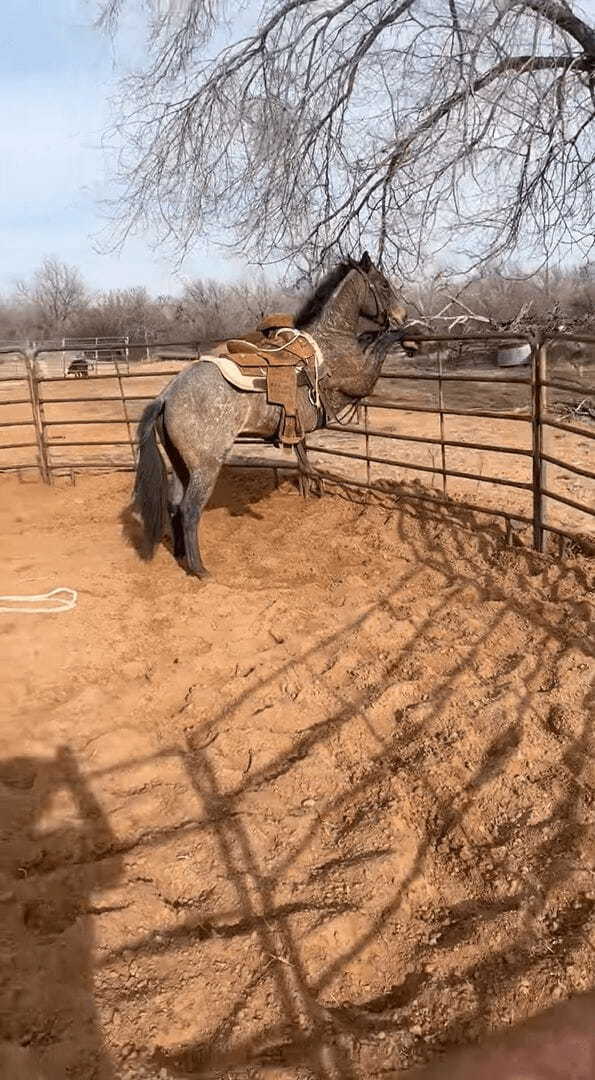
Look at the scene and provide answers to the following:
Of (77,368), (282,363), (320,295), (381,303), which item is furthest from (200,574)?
(77,368)

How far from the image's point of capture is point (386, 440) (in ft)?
30.2

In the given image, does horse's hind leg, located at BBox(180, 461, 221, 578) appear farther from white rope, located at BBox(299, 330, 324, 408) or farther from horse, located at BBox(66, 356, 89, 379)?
horse, located at BBox(66, 356, 89, 379)

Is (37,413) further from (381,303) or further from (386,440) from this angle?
(386,440)

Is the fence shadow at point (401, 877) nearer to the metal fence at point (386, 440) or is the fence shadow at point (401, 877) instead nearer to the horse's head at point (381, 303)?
the metal fence at point (386, 440)

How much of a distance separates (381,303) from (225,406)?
156 cm

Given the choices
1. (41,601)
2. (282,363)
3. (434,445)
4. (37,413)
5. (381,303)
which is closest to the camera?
(41,601)

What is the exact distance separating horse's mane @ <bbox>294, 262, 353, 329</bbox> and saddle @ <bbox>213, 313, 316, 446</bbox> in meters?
0.22

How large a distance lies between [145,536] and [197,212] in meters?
2.58

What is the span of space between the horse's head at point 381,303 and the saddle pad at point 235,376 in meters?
1.13

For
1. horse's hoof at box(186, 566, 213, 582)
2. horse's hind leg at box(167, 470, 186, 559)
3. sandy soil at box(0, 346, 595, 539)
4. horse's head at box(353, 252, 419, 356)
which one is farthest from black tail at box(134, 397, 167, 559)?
horse's head at box(353, 252, 419, 356)

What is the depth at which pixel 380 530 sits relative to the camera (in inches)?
210

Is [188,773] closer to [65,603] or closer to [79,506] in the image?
[65,603]

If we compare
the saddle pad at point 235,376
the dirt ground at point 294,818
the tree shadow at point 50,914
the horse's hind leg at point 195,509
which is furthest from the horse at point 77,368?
the tree shadow at point 50,914

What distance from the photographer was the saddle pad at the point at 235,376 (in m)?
4.77
